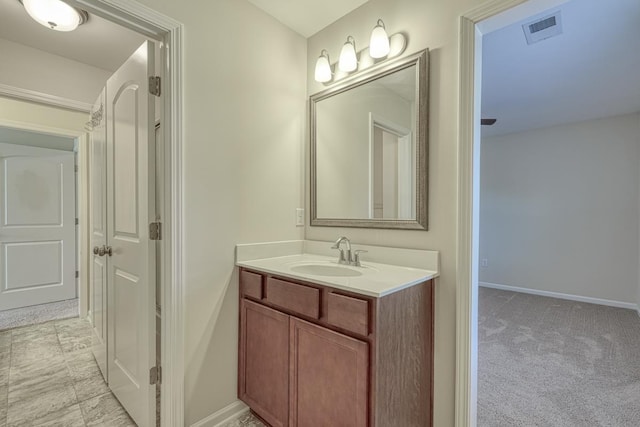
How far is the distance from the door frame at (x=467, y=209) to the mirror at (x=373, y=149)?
0.19 meters

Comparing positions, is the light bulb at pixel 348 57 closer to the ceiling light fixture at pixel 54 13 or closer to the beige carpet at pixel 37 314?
the ceiling light fixture at pixel 54 13

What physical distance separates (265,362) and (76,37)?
8.41 feet

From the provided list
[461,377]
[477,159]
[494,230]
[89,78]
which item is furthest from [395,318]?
[494,230]

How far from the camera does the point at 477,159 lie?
1358 mm

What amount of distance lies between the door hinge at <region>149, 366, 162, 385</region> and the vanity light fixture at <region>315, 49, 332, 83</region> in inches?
76.2

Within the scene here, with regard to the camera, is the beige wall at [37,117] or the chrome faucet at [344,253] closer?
the chrome faucet at [344,253]

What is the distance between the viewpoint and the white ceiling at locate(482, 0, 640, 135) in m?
1.90

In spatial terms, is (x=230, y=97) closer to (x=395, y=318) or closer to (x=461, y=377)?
(x=395, y=318)

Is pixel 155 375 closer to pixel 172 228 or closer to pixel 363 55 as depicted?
pixel 172 228

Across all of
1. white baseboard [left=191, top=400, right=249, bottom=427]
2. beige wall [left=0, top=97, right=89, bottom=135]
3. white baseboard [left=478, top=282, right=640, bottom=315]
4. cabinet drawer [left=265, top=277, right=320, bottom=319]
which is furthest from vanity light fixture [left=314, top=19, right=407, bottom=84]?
white baseboard [left=478, top=282, right=640, bottom=315]

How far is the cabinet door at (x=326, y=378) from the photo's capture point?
1.12 metres

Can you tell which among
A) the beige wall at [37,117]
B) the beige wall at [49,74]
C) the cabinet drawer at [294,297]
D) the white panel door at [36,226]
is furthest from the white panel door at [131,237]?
the white panel door at [36,226]

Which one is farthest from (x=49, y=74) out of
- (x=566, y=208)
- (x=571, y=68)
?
(x=566, y=208)

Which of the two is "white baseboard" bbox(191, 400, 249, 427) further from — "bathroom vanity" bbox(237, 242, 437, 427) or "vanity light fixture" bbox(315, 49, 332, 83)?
"vanity light fixture" bbox(315, 49, 332, 83)
